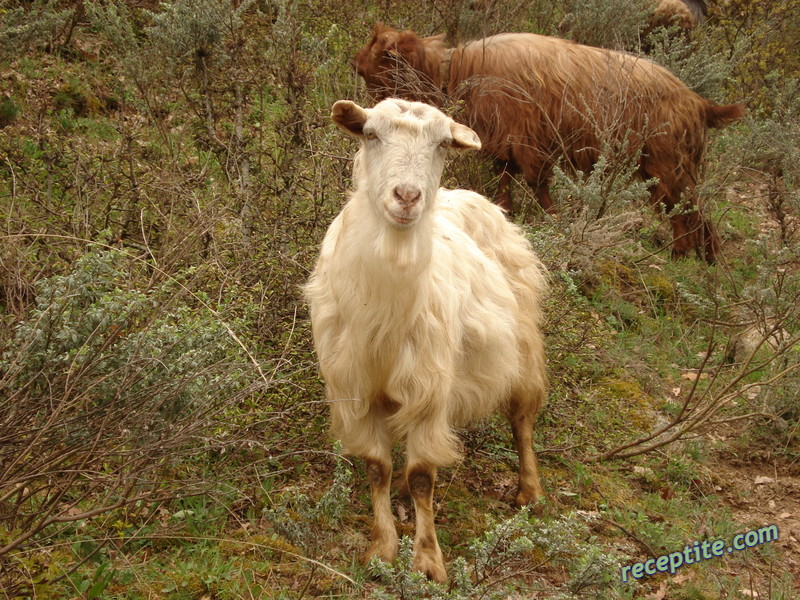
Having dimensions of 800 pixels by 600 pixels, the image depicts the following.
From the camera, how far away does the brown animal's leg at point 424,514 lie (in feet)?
12.1

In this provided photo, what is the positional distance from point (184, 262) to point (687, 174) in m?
5.37

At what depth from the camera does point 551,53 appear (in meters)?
7.71

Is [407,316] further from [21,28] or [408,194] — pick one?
[21,28]

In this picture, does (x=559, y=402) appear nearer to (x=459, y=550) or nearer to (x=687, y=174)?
(x=459, y=550)

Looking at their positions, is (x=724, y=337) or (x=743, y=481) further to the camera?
(x=724, y=337)

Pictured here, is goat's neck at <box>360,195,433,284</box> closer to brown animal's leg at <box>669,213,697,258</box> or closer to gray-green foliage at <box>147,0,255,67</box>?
gray-green foliage at <box>147,0,255,67</box>

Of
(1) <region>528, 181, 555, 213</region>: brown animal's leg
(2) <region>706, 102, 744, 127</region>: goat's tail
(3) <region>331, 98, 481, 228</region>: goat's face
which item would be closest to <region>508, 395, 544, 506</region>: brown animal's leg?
(3) <region>331, 98, 481, 228</region>: goat's face

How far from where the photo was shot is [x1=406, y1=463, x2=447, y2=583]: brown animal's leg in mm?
3684

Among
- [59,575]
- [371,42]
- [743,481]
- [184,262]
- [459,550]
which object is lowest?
[743,481]

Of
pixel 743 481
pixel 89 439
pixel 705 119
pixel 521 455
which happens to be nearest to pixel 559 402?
pixel 521 455

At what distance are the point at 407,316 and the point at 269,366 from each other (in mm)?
1013

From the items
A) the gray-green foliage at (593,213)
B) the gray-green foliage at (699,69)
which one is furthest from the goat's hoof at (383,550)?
the gray-green foliage at (699,69)

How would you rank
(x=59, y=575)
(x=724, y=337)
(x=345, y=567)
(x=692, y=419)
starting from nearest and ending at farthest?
(x=59, y=575) → (x=345, y=567) → (x=692, y=419) → (x=724, y=337)

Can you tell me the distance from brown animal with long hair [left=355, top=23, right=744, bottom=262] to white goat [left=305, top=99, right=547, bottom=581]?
11.2 ft
